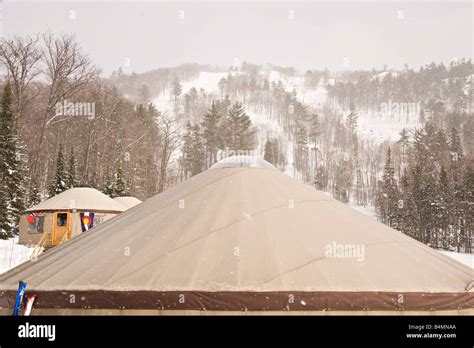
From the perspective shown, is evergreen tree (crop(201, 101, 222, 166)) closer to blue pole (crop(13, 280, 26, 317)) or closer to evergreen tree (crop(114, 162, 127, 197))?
evergreen tree (crop(114, 162, 127, 197))

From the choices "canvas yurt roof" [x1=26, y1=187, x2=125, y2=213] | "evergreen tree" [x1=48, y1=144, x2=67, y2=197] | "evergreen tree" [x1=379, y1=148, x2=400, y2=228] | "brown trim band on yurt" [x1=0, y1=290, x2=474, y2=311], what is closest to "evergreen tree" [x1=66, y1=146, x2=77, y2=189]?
"evergreen tree" [x1=48, y1=144, x2=67, y2=197]

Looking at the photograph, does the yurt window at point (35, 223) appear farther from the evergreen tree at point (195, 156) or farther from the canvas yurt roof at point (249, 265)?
the evergreen tree at point (195, 156)

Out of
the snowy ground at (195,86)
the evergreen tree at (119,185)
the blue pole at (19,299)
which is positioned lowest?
the evergreen tree at (119,185)

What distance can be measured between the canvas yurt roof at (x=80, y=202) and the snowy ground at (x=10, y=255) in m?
2.13

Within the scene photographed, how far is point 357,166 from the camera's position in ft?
175

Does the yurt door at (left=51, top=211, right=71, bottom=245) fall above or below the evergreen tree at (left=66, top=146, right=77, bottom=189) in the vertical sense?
below

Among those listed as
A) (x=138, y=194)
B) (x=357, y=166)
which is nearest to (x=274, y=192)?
(x=138, y=194)

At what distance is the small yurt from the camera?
18312 millimetres

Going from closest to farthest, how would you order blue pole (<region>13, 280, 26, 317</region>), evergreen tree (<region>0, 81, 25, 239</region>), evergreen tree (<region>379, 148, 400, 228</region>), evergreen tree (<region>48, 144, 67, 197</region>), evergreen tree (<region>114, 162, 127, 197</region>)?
blue pole (<region>13, 280, 26, 317</region>), evergreen tree (<region>0, 81, 25, 239</region>), evergreen tree (<region>48, 144, 67, 197</region>), evergreen tree (<region>114, 162, 127, 197</region>), evergreen tree (<region>379, 148, 400, 228</region>)

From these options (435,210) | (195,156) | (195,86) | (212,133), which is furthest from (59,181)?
(195,86)

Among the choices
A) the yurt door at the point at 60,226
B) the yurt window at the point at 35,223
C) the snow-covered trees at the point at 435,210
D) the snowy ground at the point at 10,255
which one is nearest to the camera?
the snowy ground at the point at 10,255

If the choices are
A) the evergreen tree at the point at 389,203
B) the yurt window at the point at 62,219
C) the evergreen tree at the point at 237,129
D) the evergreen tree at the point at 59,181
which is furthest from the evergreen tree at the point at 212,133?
the yurt window at the point at 62,219

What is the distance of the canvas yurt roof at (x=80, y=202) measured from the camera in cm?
1850
